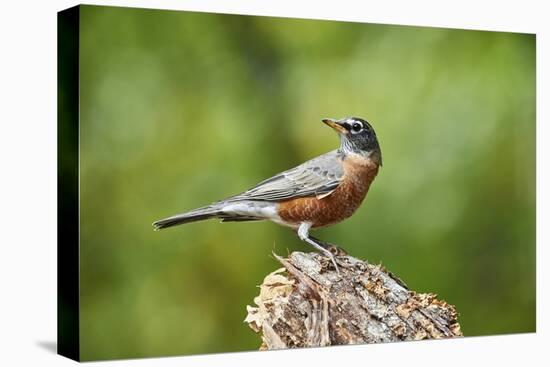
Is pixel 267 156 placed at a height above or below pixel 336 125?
below

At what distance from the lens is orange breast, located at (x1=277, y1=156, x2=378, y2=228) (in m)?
9.34

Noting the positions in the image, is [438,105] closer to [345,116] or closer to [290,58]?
[345,116]

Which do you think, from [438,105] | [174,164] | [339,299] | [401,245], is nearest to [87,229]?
[174,164]

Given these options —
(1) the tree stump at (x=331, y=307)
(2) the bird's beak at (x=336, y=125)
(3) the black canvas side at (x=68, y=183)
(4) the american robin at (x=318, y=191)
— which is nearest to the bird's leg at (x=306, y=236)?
(4) the american robin at (x=318, y=191)

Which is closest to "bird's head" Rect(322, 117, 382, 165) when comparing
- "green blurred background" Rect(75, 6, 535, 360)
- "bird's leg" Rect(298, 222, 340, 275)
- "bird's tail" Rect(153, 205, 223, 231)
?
"green blurred background" Rect(75, 6, 535, 360)

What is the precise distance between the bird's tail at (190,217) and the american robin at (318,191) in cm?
1

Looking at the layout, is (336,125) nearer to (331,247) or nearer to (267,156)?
(267,156)

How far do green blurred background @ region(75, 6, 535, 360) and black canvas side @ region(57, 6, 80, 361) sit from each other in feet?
0.34

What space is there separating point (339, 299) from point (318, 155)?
1514 mm

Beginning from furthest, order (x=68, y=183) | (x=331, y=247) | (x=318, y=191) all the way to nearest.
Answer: (x=331, y=247) → (x=318, y=191) → (x=68, y=183)

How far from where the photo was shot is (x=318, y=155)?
31.4 feet

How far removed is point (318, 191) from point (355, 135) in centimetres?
71

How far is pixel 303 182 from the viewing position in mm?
9375

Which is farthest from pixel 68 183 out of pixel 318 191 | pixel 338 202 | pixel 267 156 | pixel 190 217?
pixel 338 202
